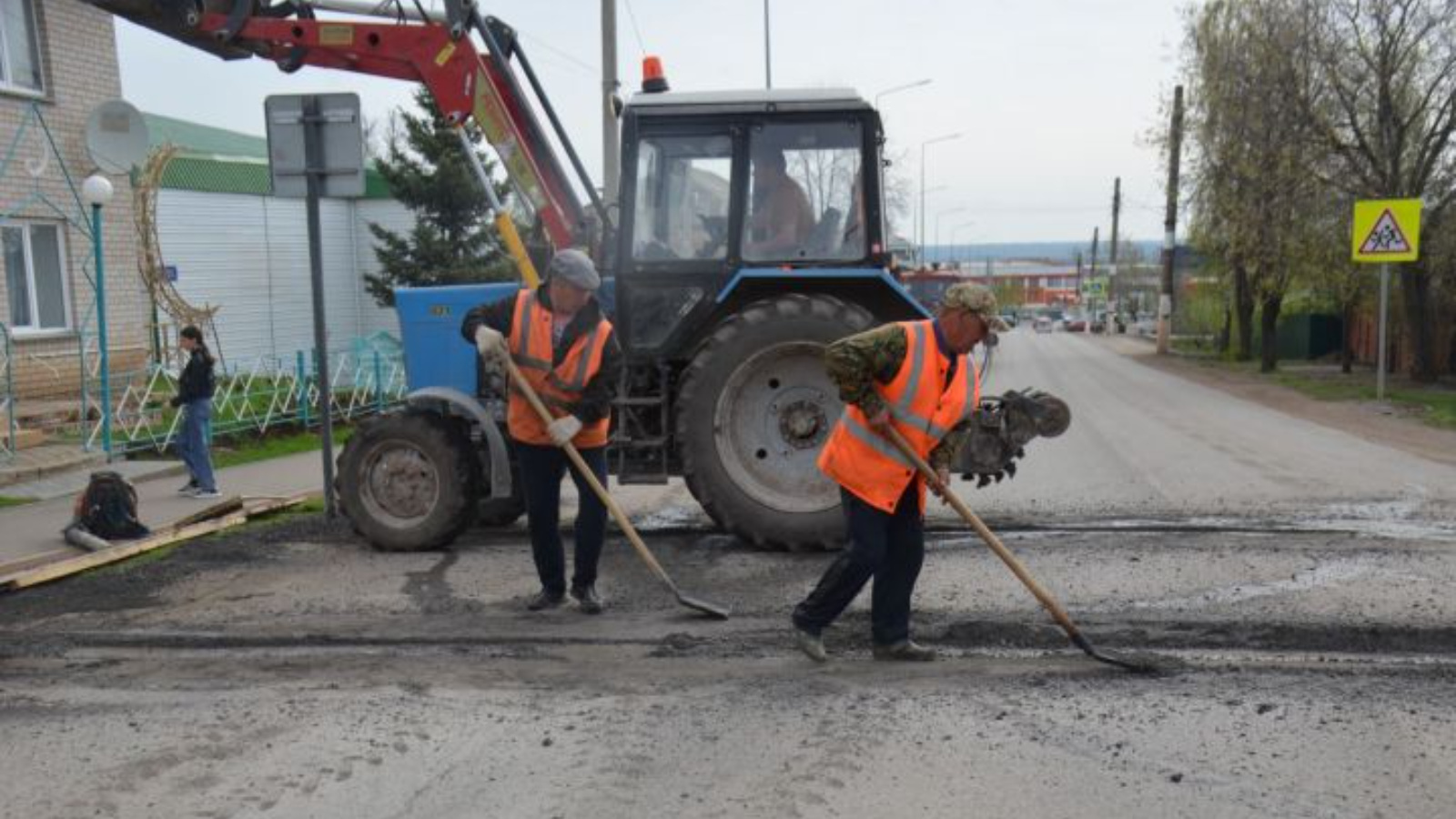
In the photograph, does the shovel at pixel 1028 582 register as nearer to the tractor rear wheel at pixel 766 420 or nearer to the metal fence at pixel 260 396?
the tractor rear wheel at pixel 766 420

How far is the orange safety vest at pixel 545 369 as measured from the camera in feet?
20.4

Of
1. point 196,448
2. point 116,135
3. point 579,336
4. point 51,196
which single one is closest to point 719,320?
point 579,336

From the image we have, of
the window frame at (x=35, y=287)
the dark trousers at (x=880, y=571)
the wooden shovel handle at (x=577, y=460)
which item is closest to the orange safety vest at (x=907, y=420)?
the dark trousers at (x=880, y=571)

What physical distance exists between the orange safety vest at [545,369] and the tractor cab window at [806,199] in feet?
5.78

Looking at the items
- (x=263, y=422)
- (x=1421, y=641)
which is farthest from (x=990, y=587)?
(x=263, y=422)

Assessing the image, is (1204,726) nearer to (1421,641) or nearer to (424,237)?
(1421,641)

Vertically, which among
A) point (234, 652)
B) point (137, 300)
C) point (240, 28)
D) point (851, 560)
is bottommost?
point (234, 652)

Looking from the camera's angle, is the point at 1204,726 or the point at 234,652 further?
the point at 234,652

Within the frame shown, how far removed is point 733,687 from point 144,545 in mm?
4715

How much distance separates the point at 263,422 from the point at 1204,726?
1247 cm

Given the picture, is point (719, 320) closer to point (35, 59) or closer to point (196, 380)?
point (196, 380)

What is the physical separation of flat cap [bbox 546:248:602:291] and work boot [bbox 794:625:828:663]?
1984 millimetres

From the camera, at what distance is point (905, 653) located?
211 inches

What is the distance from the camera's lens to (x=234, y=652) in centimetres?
564
